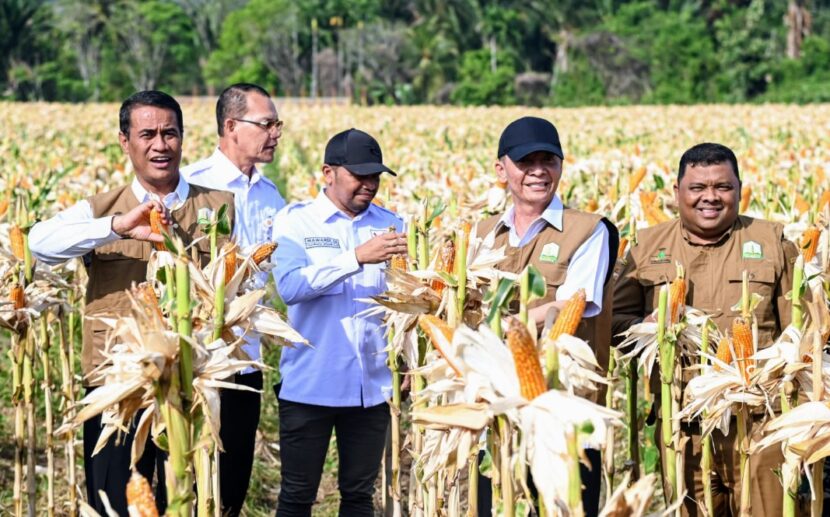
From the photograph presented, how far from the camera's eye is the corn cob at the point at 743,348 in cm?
336

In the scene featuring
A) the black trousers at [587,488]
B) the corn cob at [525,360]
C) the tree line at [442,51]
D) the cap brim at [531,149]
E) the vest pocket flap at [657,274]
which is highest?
the tree line at [442,51]

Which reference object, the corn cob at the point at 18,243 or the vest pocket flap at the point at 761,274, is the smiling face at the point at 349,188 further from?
the vest pocket flap at the point at 761,274

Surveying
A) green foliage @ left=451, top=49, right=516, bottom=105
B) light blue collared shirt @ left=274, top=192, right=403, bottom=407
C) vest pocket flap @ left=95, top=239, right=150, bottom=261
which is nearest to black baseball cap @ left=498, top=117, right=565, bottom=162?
light blue collared shirt @ left=274, top=192, right=403, bottom=407

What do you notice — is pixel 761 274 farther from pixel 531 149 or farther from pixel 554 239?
pixel 531 149

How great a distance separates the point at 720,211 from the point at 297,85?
73866 mm

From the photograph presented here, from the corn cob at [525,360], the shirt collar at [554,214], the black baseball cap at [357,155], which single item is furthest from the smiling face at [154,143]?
the corn cob at [525,360]

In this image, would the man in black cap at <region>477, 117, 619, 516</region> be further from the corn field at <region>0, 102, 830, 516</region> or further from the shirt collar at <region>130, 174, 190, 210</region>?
the shirt collar at <region>130, 174, 190, 210</region>

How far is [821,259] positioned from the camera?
15.1ft

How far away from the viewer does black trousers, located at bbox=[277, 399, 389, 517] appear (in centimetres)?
420

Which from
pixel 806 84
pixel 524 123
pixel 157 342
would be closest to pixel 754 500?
pixel 524 123

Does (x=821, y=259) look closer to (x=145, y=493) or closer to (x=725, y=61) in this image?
(x=145, y=493)

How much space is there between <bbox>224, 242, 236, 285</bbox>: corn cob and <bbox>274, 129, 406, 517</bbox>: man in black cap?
0.82 m

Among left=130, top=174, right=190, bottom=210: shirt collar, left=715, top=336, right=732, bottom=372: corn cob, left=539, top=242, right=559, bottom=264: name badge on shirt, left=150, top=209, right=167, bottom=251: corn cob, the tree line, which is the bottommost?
left=715, top=336, right=732, bottom=372: corn cob

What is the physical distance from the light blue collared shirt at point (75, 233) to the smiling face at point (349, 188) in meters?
0.56
